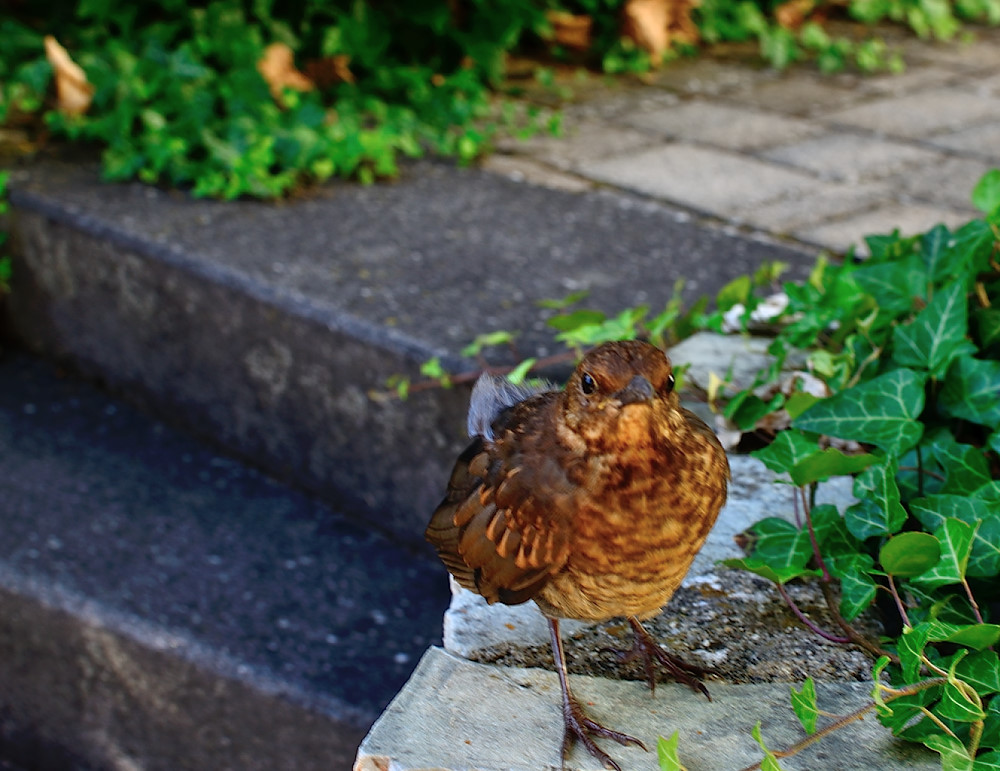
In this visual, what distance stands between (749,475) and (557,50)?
313 centimetres

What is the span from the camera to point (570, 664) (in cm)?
183

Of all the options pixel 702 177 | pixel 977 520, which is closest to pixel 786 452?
pixel 977 520

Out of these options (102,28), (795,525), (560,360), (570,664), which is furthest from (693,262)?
(102,28)

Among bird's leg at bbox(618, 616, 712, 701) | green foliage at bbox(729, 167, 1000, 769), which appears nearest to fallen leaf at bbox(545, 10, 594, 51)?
green foliage at bbox(729, 167, 1000, 769)

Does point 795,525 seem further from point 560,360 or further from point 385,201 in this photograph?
point 385,201

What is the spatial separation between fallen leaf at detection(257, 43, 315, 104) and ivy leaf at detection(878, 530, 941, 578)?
2.90 m

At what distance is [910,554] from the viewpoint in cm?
165

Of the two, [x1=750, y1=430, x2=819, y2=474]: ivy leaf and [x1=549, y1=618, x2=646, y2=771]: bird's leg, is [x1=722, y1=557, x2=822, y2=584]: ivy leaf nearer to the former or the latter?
[x1=750, y1=430, x2=819, y2=474]: ivy leaf

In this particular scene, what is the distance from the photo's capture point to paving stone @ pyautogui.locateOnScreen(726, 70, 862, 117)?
4504 mm

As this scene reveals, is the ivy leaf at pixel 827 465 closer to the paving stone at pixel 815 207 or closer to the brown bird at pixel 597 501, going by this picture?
the brown bird at pixel 597 501

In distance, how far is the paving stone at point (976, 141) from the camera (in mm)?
4070

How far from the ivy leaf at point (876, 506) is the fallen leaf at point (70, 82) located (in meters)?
2.85

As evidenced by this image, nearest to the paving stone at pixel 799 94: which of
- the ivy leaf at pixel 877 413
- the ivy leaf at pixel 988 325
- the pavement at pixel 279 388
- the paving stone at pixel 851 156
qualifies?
the paving stone at pixel 851 156

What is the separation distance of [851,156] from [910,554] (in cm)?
263
